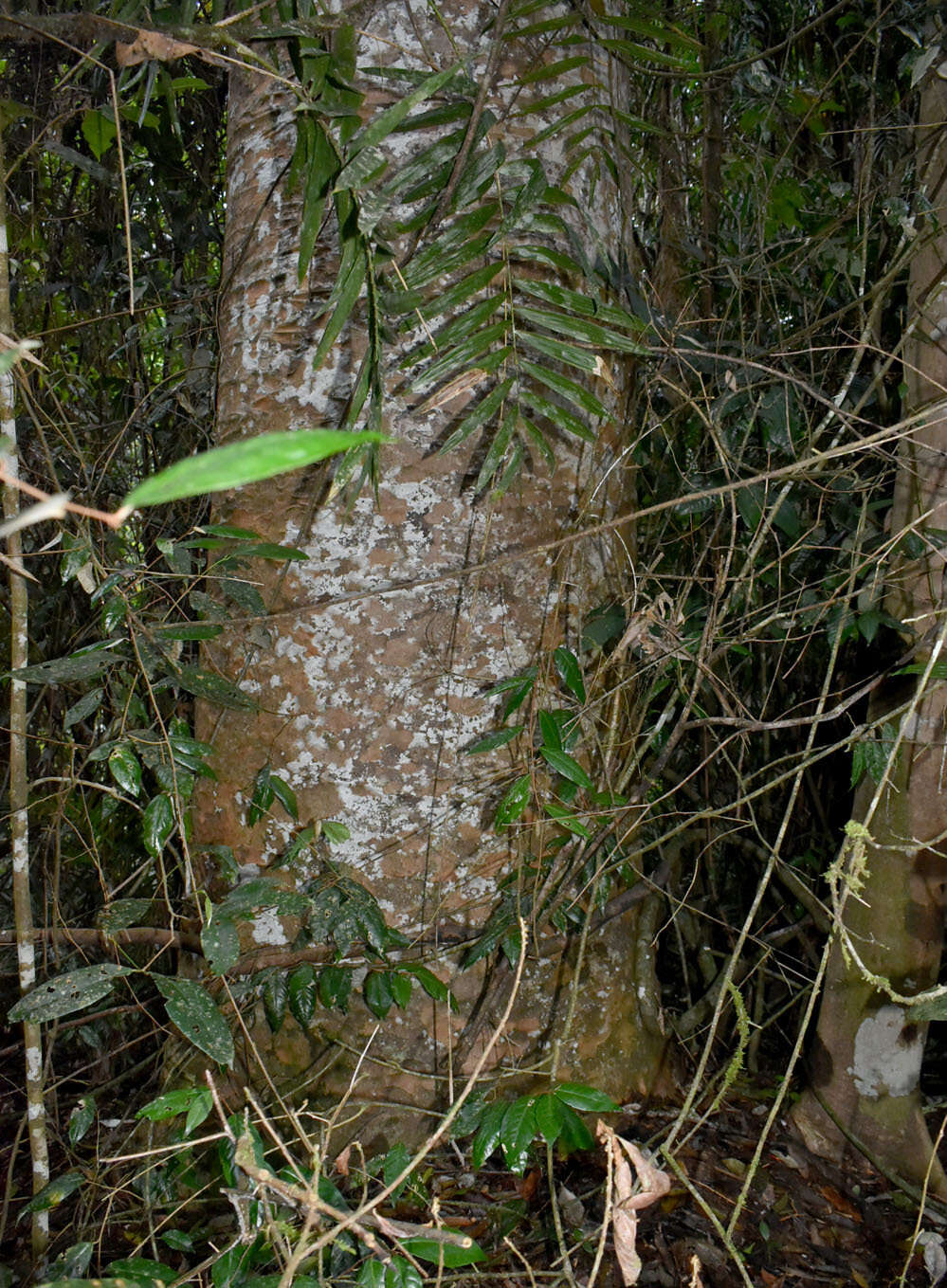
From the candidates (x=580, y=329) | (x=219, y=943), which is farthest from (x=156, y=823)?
(x=580, y=329)

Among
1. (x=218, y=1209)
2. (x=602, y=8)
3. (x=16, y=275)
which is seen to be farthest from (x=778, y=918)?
(x=16, y=275)

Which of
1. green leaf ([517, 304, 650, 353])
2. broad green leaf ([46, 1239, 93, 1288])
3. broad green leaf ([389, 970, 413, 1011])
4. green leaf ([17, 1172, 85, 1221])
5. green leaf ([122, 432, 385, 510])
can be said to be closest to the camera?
green leaf ([122, 432, 385, 510])

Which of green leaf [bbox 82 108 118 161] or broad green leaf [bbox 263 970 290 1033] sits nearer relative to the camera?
broad green leaf [bbox 263 970 290 1033]

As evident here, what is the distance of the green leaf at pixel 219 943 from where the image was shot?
123 cm

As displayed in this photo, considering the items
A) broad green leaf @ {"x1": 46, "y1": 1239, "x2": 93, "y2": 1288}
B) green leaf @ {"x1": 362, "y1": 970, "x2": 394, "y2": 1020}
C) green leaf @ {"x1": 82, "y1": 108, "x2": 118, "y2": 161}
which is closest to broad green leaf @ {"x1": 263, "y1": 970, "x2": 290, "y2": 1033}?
green leaf @ {"x1": 362, "y1": 970, "x2": 394, "y2": 1020}

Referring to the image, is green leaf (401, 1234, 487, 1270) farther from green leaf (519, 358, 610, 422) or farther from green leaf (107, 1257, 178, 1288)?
green leaf (519, 358, 610, 422)

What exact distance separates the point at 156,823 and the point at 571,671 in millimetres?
663

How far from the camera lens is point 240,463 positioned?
35 cm

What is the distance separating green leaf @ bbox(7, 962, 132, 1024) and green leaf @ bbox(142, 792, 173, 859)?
18 cm

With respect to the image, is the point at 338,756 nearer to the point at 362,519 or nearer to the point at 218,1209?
the point at 362,519

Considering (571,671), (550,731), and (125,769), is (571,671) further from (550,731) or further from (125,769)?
(125,769)

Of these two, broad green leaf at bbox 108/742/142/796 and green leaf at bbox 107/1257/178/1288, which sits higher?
broad green leaf at bbox 108/742/142/796

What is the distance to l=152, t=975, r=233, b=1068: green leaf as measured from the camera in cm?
113

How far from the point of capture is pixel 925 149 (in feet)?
5.63
